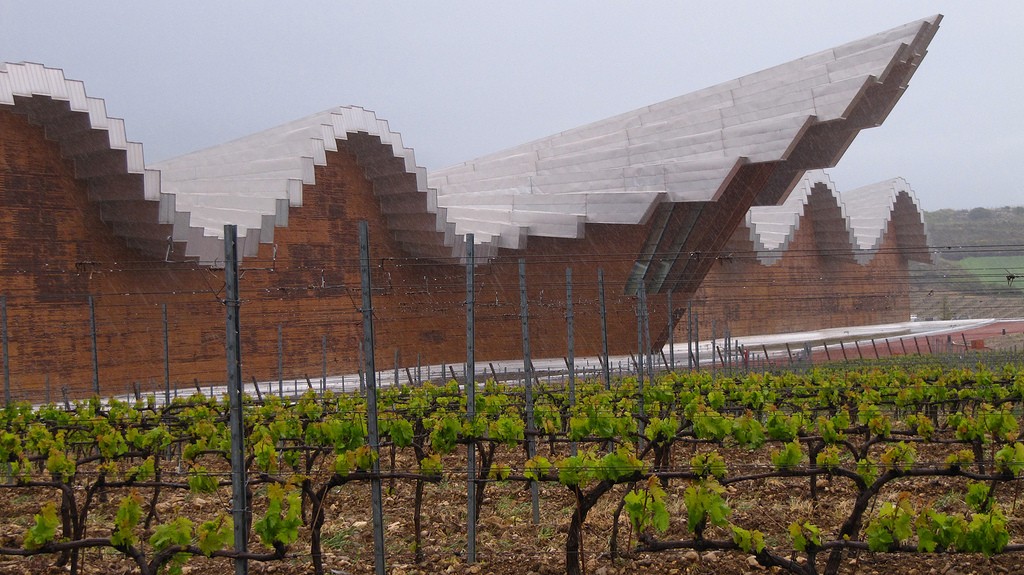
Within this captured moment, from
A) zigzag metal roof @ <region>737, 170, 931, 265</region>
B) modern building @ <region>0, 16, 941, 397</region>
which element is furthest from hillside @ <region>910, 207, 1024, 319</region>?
modern building @ <region>0, 16, 941, 397</region>

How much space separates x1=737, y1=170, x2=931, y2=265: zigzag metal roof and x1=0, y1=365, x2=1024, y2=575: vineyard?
3176cm

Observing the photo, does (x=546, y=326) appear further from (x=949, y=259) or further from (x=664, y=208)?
(x=949, y=259)

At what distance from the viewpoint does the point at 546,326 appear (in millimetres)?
36750

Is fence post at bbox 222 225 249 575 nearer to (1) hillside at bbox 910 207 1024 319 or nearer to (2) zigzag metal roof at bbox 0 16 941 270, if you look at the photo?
(2) zigzag metal roof at bbox 0 16 941 270

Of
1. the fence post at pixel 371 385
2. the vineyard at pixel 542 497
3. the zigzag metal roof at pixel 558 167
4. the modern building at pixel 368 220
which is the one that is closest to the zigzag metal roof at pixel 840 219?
the zigzag metal roof at pixel 558 167

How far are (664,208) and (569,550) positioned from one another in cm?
2895

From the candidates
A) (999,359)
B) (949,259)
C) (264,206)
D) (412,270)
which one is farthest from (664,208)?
(949,259)

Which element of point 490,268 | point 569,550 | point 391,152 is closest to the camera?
point 569,550

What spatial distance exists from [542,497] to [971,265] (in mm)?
108986

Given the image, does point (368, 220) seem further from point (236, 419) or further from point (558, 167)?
point (236, 419)

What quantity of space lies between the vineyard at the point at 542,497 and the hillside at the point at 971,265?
49.4 metres

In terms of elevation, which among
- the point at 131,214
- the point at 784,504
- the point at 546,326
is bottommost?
the point at 784,504

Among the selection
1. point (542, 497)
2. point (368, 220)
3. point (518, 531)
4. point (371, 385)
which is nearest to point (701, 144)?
point (368, 220)

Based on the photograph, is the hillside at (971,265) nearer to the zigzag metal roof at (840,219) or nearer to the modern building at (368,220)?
the zigzag metal roof at (840,219)
